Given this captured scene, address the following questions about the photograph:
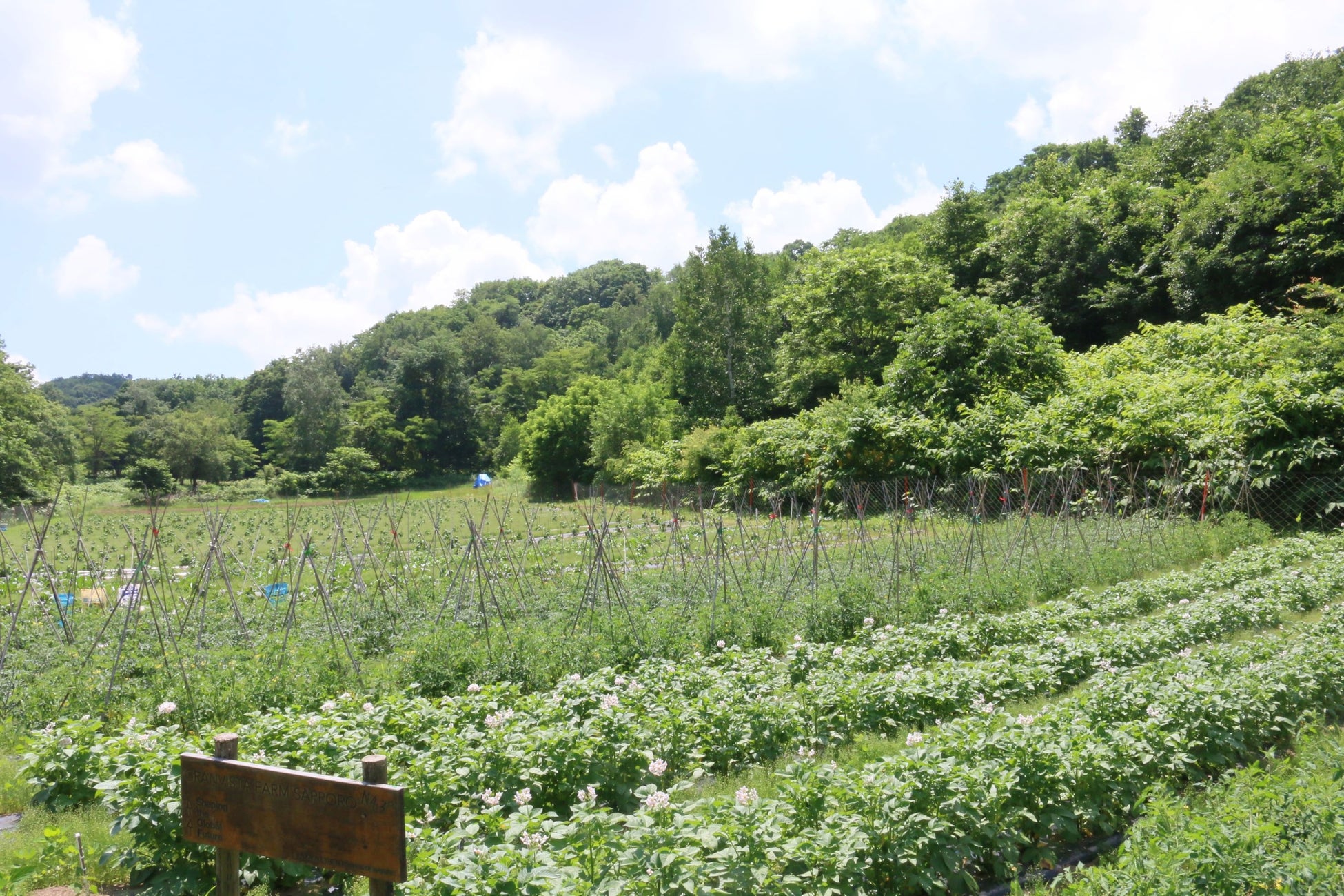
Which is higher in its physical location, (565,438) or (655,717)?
(565,438)

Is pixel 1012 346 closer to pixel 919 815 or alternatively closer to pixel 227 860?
pixel 919 815

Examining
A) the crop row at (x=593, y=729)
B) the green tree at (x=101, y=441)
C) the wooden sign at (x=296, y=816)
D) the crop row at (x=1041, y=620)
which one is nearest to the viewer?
the wooden sign at (x=296, y=816)

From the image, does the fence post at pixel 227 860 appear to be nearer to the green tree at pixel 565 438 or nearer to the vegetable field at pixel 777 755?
the vegetable field at pixel 777 755

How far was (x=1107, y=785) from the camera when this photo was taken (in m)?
4.28

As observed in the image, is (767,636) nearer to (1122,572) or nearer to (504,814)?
(504,814)

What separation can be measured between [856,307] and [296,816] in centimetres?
2897

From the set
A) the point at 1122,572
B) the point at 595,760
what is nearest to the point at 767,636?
the point at 595,760

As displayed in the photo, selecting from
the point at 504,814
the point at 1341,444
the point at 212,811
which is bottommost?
the point at 504,814

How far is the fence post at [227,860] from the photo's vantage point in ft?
8.80

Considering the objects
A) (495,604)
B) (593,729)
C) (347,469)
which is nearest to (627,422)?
(347,469)

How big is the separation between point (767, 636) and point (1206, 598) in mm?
4854

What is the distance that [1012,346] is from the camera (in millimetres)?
20656

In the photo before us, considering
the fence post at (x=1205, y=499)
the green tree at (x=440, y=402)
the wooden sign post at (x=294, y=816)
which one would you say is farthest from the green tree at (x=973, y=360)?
the green tree at (x=440, y=402)

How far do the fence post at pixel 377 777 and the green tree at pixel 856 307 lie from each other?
26532 millimetres
